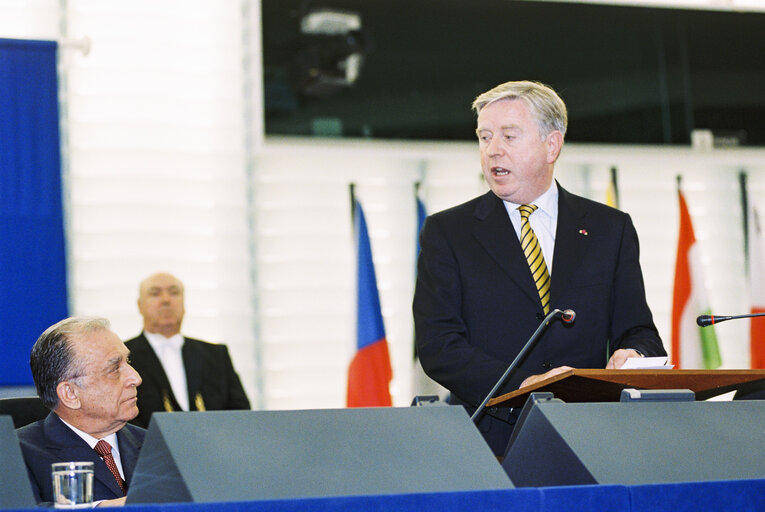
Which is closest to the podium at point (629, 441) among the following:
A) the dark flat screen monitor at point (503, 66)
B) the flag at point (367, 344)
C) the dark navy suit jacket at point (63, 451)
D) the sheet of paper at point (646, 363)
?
the sheet of paper at point (646, 363)

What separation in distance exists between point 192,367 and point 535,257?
286cm

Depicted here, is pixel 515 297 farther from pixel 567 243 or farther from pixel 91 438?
pixel 91 438

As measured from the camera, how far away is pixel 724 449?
1.93 metres

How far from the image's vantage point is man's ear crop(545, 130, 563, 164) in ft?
9.90

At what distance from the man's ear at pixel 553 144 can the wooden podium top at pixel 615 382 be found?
0.85m

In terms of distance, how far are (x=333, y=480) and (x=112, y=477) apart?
1.21 meters

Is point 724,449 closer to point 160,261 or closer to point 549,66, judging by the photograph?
point 160,261

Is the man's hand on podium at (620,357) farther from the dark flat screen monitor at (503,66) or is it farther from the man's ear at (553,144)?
the dark flat screen monitor at (503,66)

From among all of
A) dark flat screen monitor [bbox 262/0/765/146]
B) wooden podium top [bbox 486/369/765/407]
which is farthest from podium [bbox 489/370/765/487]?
dark flat screen monitor [bbox 262/0/765/146]

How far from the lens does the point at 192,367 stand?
5391mm

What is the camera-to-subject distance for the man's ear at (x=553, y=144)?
3.02 meters

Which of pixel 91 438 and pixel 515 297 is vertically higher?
pixel 515 297

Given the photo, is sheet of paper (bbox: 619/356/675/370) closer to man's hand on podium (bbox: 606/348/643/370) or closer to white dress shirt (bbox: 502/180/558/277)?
man's hand on podium (bbox: 606/348/643/370)

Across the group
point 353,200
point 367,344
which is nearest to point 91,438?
point 367,344
